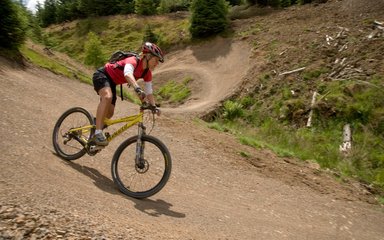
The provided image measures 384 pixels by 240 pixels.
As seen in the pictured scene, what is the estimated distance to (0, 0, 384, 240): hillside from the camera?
4820 millimetres

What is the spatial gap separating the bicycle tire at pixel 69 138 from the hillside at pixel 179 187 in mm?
298

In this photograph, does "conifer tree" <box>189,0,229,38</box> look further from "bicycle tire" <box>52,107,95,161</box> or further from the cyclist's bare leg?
the cyclist's bare leg

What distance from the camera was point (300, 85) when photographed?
20.5 meters

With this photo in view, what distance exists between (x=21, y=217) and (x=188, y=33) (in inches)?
1418

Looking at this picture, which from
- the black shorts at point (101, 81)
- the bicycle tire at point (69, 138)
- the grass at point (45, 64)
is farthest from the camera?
the grass at point (45, 64)

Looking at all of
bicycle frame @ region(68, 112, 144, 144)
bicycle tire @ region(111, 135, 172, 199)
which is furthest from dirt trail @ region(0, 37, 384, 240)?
bicycle frame @ region(68, 112, 144, 144)

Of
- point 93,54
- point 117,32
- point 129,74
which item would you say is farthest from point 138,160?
point 117,32

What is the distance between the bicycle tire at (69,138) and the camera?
25.4 feet

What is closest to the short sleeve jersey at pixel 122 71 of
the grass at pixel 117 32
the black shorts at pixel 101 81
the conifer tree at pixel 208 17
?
the black shorts at pixel 101 81

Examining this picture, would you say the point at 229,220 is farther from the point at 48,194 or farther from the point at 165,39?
the point at 165,39

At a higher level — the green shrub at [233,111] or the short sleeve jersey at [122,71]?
the short sleeve jersey at [122,71]

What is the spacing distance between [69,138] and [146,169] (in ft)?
7.39

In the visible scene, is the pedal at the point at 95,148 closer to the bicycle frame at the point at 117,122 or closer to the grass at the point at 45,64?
the bicycle frame at the point at 117,122

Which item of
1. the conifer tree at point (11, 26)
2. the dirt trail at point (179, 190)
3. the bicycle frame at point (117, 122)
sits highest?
the conifer tree at point (11, 26)
